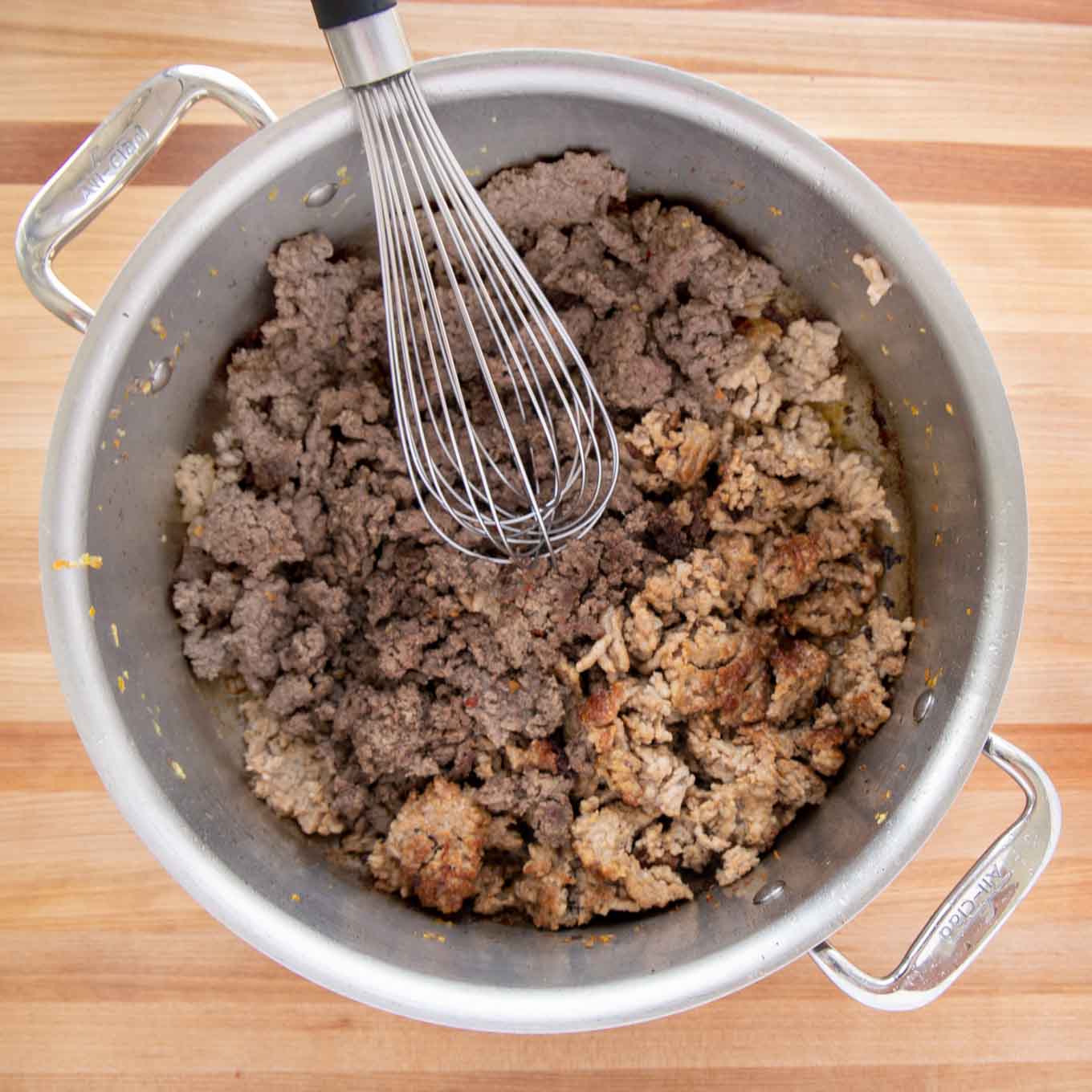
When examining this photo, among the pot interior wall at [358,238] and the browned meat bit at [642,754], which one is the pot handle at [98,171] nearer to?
the pot interior wall at [358,238]

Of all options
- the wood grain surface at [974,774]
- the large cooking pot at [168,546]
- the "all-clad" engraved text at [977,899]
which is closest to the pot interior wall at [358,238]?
the large cooking pot at [168,546]

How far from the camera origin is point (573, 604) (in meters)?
1.19

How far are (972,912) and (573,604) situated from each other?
584 millimetres

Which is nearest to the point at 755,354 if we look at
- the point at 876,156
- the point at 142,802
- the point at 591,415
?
the point at 591,415

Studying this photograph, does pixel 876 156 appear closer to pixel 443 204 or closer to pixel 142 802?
pixel 443 204

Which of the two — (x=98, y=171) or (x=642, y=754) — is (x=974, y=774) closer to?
(x=642, y=754)

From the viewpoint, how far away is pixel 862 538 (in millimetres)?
1261

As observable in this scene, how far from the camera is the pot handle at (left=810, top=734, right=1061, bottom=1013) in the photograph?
3.18ft

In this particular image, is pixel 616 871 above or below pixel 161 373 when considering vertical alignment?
below

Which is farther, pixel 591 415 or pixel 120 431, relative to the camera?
pixel 591 415

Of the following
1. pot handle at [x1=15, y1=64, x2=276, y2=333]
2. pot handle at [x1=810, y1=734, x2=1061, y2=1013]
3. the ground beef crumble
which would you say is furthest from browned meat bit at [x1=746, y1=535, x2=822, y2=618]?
pot handle at [x1=15, y1=64, x2=276, y2=333]

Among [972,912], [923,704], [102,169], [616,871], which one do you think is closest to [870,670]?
[923,704]

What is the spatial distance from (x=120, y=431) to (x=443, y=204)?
470 mm

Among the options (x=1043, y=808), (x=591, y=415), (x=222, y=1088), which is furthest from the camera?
(x=222, y=1088)
